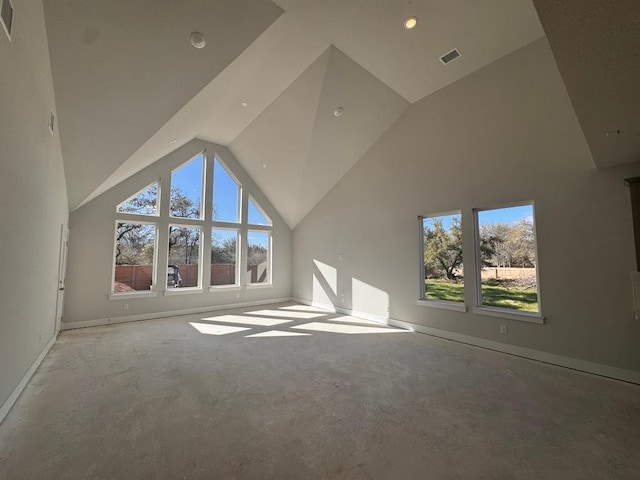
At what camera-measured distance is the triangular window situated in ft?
25.5

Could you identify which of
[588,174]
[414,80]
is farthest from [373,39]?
[588,174]

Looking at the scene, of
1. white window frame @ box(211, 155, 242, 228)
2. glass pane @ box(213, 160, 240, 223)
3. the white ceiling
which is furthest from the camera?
glass pane @ box(213, 160, 240, 223)

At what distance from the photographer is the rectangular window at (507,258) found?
3.83 m

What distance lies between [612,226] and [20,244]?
599 centimetres

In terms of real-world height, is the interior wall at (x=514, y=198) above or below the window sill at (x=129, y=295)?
above

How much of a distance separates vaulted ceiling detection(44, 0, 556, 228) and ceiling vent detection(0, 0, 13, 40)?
0.68m

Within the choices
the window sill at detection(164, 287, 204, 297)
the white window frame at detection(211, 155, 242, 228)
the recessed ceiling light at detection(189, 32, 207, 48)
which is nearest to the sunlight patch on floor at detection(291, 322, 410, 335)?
the window sill at detection(164, 287, 204, 297)

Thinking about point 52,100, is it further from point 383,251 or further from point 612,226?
point 612,226

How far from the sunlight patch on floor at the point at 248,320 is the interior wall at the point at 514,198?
6.33ft

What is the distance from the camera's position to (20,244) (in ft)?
7.85

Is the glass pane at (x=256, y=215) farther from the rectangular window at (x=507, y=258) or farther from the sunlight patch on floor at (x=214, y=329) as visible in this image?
the rectangular window at (x=507, y=258)

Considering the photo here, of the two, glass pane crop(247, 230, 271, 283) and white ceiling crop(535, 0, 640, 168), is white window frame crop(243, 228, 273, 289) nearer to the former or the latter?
glass pane crop(247, 230, 271, 283)

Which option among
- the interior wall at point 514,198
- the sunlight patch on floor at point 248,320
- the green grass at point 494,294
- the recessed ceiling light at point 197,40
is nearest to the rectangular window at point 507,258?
the green grass at point 494,294

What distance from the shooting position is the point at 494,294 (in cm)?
414
